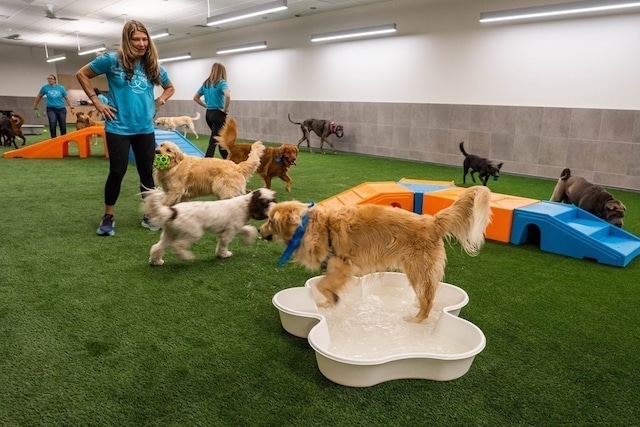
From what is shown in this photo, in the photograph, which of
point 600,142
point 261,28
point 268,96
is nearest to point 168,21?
point 261,28

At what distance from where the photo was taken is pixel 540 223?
407cm

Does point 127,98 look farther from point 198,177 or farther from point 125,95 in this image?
point 198,177

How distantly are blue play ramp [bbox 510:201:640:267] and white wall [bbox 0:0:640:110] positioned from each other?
4478mm

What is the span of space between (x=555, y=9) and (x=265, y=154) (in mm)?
5857

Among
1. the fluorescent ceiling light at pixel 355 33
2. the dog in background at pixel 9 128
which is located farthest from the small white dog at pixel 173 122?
the fluorescent ceiling light at pixel 355 33

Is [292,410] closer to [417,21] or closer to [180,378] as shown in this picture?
[180,378]

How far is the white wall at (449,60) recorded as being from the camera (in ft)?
24.4

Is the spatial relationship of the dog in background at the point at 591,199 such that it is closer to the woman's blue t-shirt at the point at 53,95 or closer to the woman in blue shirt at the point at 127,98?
the woman in blue shirt at the point at 127,98

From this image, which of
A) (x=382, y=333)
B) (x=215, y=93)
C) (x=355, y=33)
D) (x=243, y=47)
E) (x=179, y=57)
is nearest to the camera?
(x=382, y=333)

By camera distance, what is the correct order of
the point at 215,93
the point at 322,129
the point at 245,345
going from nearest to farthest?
the point at 245,345 → the point at 215,93 → the point at 322,129

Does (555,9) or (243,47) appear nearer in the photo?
(555,9)

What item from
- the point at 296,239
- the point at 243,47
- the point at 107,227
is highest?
the point at 243,47

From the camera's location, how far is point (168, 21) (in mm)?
14195

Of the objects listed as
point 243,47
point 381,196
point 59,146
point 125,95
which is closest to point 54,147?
point 59,146
